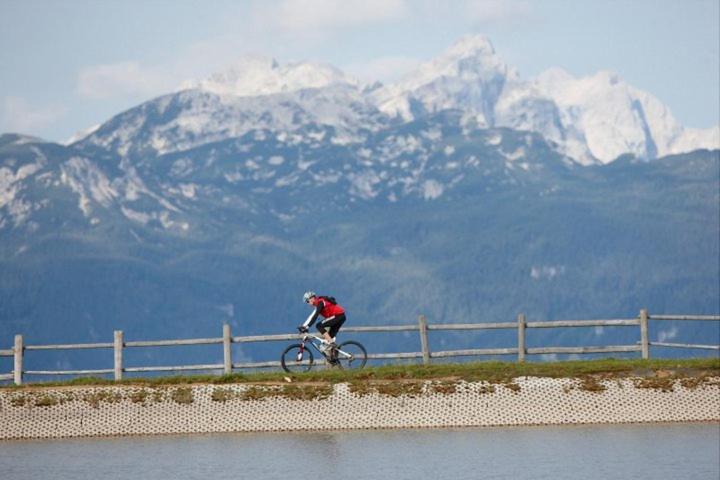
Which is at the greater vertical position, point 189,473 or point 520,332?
point 520,332

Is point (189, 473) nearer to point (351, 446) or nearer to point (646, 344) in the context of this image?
point (351, 446)

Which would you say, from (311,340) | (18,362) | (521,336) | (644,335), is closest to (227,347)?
(311,340)

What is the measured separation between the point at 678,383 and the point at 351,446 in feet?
33.8

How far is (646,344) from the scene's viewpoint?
48750 mm

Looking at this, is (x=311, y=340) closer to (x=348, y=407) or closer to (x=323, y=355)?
(x=323, y=355)

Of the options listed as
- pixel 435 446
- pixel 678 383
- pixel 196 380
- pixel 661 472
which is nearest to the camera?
pixel 661 472

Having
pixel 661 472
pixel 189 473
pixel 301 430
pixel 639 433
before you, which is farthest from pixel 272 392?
pixel 661 472

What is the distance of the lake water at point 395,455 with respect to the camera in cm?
3638

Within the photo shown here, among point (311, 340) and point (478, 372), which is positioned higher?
point (311, 340)

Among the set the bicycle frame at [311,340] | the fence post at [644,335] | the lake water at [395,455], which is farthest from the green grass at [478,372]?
the lake water at [395,455]

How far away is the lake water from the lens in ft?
119

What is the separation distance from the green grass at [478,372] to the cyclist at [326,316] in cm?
129

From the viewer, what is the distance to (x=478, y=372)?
4606 centimetres

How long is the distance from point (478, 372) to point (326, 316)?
506cm
